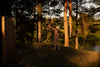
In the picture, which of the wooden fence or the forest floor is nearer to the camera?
the wooden fence

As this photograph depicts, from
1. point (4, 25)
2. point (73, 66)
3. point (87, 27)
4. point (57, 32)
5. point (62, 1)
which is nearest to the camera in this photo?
point (4, 25)

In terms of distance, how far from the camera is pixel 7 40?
6.22m

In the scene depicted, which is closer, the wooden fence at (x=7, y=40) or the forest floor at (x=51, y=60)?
the wooden fence at (x=7, y=40)

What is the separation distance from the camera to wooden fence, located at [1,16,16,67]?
18.9 ft

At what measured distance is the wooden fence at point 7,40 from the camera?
5.75 meters

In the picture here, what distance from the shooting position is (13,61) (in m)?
6.83

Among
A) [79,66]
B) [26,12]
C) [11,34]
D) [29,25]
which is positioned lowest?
[79,66]

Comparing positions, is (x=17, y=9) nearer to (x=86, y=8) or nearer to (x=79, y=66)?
(x=86, y=8)

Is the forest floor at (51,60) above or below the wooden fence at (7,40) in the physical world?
below

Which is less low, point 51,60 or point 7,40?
point 7,40

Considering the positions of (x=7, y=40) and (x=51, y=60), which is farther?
Result: (x=51, y=60)

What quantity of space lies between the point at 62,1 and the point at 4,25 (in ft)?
66.3

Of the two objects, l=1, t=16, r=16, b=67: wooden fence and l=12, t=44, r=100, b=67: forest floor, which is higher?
l=1, t=16, r=16, b=67: wooden fence

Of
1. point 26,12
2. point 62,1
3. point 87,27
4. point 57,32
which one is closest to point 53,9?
point 62,1
